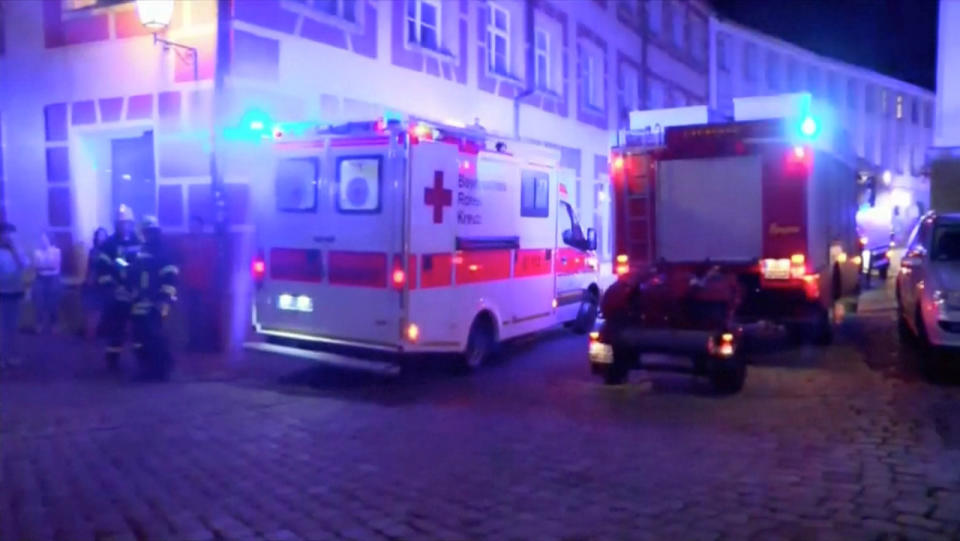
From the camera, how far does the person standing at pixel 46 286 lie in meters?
13.7

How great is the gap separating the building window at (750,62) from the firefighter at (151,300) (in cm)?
3141

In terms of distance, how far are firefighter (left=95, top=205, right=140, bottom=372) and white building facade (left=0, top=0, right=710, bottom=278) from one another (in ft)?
7.01

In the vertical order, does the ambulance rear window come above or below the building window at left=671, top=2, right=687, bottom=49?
below

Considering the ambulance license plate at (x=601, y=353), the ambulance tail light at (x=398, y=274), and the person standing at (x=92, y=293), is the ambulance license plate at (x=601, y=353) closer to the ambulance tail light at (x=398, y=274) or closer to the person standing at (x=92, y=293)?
the ambulance tail light at (x=398, y=274)

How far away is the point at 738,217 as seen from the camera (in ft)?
40.3

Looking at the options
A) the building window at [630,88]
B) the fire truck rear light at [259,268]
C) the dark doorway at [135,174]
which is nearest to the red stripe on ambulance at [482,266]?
the fire truck rear light at [259,268]

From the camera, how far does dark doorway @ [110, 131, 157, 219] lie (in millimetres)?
14039

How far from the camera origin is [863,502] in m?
6.07

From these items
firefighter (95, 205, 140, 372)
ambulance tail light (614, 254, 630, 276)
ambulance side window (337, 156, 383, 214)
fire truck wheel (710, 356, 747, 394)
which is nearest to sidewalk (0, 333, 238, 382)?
firefighter (95, 205, 140, 372)

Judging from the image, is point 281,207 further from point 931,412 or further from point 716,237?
point 931,412

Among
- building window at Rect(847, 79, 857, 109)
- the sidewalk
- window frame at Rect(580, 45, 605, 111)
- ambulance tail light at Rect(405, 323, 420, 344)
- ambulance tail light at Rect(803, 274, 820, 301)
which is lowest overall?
the sidewalk

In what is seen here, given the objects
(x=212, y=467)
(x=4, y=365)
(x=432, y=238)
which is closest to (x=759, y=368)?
(x=432, y=238)

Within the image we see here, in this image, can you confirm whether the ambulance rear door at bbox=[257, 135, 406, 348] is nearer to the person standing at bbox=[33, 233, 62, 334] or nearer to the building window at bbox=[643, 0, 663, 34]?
the person standing at bbox=[33, 233, 62, 334]

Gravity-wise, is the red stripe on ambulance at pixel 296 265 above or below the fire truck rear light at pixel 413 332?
above
